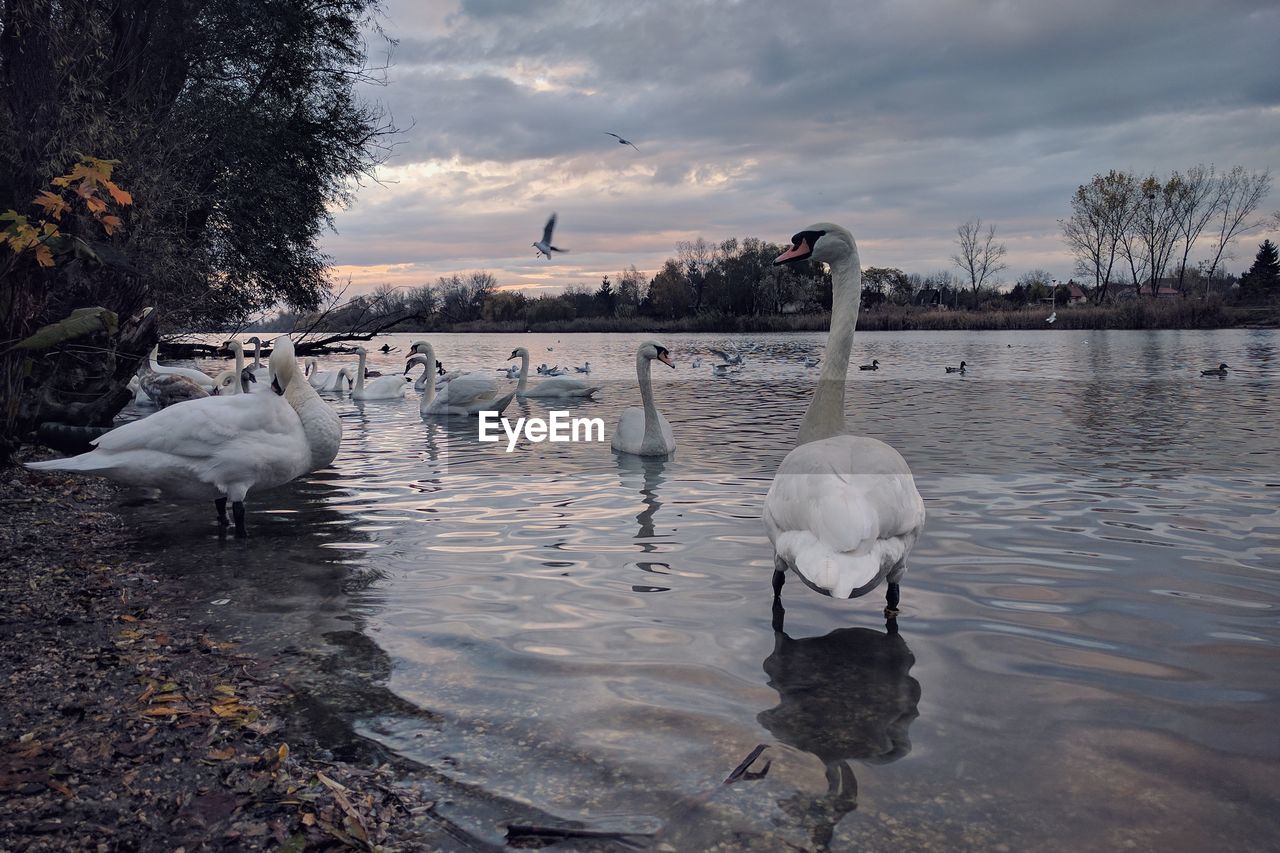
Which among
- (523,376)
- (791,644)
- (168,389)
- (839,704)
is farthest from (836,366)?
(523,376)

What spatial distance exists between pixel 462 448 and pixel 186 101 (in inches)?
346

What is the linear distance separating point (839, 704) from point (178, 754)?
2727 mm

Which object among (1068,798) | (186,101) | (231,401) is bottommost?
(1068,798)

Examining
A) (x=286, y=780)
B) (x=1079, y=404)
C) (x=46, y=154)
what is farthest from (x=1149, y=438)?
(x=46, y=154)

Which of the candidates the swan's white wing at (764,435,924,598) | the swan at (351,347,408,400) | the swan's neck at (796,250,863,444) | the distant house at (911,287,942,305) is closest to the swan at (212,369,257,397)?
the swan at (351,347,408,400)

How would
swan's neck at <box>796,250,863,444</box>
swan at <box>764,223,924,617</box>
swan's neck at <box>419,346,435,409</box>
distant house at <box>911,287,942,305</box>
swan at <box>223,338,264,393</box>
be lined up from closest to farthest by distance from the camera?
swan at <box>764,223,924,617</box> → swan's neck at <box>796,250,863,444</box> → swan at <box>223,338,264,393</box> → swan's neck at <box>419,346,435,409</box> → distant house at <box>911,287,942,305</box>

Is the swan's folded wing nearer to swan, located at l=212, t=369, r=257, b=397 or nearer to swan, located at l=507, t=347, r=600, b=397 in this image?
swan, located at l=212, t=369, r=257, b=397

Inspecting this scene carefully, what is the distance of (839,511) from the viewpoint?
4.16 m

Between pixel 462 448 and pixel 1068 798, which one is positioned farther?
pixel 462 448

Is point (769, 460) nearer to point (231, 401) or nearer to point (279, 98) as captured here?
point (231, 401)

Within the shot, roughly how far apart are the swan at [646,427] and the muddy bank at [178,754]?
275 inches

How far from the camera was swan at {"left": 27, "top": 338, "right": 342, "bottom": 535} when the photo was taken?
258 inches

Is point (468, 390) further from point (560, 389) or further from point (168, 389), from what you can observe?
point (168, 389)

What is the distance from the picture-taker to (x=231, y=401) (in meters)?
7.00
